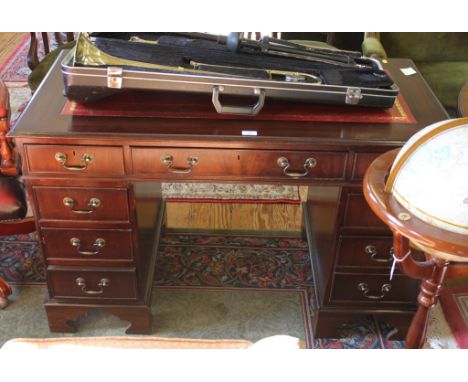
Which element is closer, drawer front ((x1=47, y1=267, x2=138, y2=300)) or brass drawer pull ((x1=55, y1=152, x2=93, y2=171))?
brass drawer pull ((x1=55, y1=152, x2=93, y2=171))

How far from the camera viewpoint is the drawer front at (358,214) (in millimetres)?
1491

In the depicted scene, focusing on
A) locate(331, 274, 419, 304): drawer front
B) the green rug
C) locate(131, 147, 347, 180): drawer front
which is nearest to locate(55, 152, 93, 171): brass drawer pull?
locate(131, 147, 347, 180): drawer front

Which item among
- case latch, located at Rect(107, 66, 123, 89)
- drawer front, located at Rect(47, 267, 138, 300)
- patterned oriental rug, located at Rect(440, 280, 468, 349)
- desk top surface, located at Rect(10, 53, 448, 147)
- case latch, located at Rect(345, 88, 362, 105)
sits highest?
case latch, located at Rect(107, 66, 123, 89)

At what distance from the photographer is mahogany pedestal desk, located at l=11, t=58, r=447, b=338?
4.50 ft

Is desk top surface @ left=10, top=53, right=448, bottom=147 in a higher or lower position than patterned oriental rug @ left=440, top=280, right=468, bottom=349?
higher

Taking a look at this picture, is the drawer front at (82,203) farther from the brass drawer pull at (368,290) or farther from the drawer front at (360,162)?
the brass drawer pull at (368,290)

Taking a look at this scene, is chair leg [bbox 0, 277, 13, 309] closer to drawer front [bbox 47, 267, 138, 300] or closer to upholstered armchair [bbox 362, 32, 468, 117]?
drawer front [bbox 47, 267, 138, 300]

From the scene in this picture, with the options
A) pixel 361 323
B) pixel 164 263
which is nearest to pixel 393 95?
pixel 361 323

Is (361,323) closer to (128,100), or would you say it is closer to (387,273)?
(387,273)

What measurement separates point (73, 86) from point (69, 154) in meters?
0.18

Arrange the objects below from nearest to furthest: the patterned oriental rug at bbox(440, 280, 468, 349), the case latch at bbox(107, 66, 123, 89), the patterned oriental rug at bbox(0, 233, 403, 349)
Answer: the case latch at bbox(107, 66, 123, 89) → the patterned oriental rug at bbox(440, 280, 468, 349) → the patterned oriental rug at bbox(0, 233, 403, 349)

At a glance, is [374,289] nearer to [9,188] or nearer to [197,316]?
[197,316]

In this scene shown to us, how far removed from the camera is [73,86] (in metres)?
1.38

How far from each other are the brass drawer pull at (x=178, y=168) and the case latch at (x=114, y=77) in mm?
221
